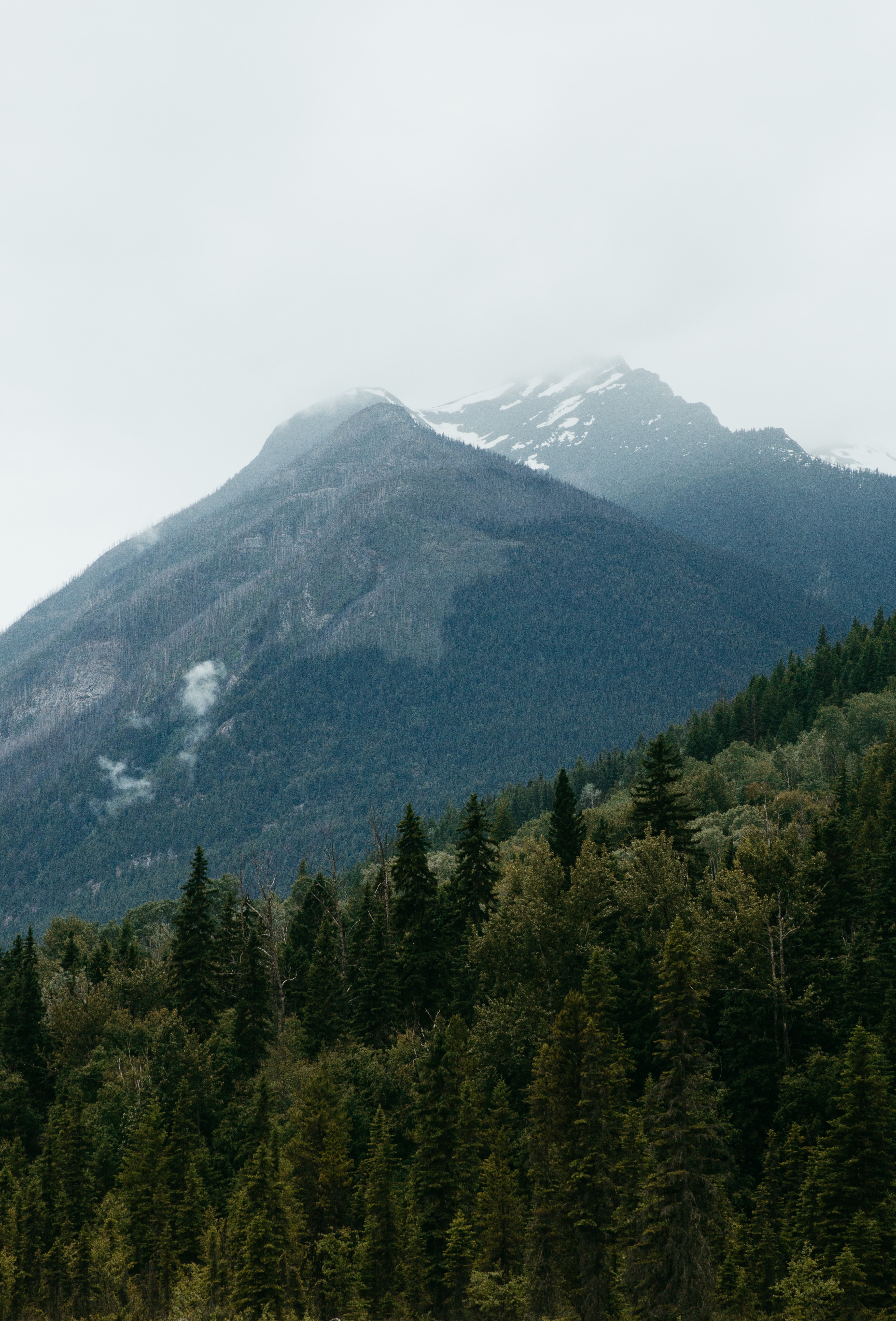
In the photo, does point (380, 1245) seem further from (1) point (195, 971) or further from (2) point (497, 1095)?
(1) point (195, 971)

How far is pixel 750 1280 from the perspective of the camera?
44.7 metres

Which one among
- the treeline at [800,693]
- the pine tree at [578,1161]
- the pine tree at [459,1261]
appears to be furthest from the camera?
the treeline at [800,693]

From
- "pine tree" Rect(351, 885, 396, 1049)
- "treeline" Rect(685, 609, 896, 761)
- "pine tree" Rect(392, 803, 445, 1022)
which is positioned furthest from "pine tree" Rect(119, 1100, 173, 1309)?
"treeline" Rect(685, 609, 896, 761)

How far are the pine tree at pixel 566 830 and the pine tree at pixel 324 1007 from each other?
63.0 feet

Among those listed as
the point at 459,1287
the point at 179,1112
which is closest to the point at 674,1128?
the point at 459,1287

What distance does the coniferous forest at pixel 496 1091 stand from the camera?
41812 millimetres

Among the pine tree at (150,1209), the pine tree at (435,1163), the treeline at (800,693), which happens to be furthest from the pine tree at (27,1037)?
the treeline at (800,693)

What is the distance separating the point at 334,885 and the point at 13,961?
116 feet

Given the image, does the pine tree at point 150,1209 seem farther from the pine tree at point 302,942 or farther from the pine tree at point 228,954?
the pine tree at point 228,954

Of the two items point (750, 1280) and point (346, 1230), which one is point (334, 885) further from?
point (750, 1280)

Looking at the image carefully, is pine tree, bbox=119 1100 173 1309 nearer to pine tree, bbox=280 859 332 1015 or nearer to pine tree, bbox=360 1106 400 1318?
pine tree, bbox=360 1106 400 1318

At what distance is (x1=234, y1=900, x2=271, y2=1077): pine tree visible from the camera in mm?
76125

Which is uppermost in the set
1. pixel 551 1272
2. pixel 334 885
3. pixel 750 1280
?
pixel 334 885

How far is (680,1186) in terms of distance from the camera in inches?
1441
